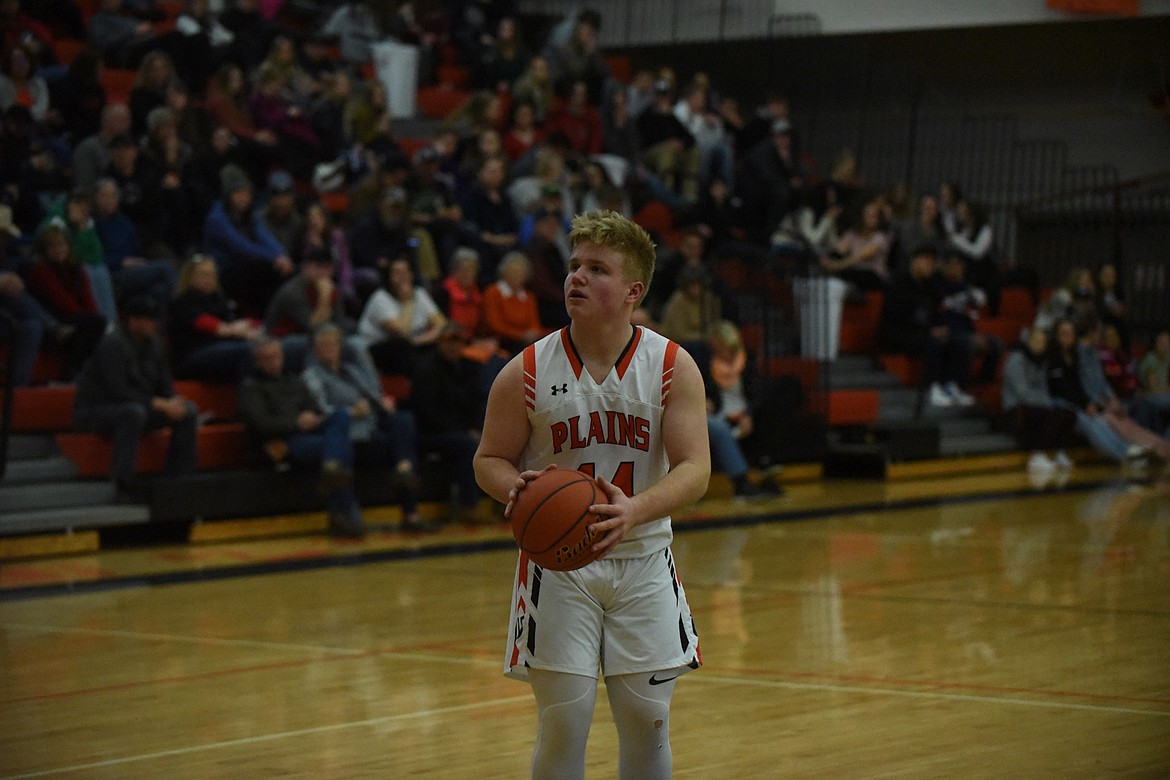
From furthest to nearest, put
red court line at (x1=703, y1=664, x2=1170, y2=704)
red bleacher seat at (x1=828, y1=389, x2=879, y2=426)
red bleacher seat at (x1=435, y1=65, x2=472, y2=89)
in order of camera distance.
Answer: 1. red bleacher seat at (x1=435, y1=65, x2=472, y2=89)
2. red bleacher seat at (x1=828, y1=389, x2=879, y2=426)
3. red court line at (x1=703, y1=664, x2=1170, y2=704)

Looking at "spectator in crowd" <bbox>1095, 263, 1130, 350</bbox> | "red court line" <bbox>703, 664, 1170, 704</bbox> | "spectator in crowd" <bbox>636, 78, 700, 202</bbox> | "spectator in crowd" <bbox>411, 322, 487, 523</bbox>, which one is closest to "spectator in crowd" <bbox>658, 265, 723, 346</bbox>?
"spectator in crowd" <bbox>411, 322, 487, 523</bbox>

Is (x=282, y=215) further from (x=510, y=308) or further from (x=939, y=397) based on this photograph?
(x=939, y=397)

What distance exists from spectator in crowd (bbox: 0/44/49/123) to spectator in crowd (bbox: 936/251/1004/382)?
8.96 meters

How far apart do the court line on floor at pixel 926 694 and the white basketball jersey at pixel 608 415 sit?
8.70 feet

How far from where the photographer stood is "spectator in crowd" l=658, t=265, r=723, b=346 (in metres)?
14.0

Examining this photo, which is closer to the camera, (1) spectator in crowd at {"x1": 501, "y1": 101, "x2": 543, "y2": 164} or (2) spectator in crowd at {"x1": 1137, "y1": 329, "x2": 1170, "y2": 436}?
(1) spectator in crowd at {"x1": 501, "y1": 101, "x2": 543, "y2": 164}

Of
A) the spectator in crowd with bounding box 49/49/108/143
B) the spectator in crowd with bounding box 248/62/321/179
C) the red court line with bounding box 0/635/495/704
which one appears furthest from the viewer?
the spectator in crowd with bounding box 248/62/321/179

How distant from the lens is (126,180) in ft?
40.5

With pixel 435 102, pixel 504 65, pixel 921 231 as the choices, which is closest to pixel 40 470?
pixel 435 102

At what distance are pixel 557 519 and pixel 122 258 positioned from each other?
914cm

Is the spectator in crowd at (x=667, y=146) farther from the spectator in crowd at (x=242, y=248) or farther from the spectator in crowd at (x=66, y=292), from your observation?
the spectator in crowd at (x=66, y=292)

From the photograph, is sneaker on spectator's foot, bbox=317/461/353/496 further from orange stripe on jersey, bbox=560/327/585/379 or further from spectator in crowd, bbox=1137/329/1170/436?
spectator in crowd, bbox=1137/329/1170/436

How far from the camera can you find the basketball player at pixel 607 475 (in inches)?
153

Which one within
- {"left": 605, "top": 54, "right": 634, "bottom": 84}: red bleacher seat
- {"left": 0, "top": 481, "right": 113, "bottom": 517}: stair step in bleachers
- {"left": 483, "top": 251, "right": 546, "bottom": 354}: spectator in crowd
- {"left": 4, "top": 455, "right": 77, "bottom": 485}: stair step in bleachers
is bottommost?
{"left": 0, "top": 481, "right": 113, "bottom": 517}: stair step in bleachers
